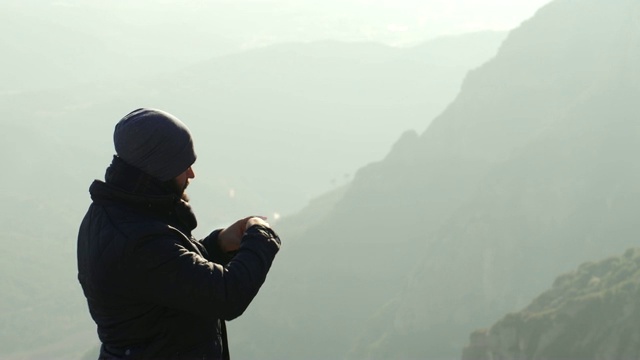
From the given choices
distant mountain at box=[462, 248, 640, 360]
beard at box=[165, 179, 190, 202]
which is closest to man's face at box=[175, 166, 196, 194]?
beard at box=[165, 179, 190, 202]

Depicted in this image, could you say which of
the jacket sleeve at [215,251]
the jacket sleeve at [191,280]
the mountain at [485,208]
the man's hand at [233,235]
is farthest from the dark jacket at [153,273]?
the mountain at [485,208]

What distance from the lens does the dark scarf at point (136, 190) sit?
3.81 m

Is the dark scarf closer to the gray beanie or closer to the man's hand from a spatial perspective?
the gray beanie

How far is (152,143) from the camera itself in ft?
12.5

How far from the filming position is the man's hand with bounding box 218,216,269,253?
425 centimetres

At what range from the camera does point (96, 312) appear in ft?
12.7

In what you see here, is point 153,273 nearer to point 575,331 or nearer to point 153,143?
point 153,143

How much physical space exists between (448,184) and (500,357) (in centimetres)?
8115

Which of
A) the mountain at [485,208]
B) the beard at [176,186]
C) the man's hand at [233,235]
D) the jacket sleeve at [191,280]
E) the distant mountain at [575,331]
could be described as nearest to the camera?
the jacket sleeve at [191,280]

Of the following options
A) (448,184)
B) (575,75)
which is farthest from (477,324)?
(575,75)

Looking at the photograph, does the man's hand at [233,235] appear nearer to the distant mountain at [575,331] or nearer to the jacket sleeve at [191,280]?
the jacket sleeve at [191,280]

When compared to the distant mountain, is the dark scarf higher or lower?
→ lower

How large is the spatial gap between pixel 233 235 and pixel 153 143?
78cm

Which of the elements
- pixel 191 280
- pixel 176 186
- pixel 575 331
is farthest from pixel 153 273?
pixel 575 331
